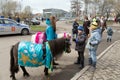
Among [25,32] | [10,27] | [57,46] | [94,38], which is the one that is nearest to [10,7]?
[25,32]

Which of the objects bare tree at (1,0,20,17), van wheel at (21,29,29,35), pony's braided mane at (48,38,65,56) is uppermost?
bare tree at (1,0,20,17)

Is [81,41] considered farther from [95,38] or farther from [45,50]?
[45,50]

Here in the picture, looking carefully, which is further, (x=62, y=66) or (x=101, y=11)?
(x=101, y=11)

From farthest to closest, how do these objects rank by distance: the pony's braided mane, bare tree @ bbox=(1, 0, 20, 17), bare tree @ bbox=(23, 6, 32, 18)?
bare tree @ bbox=(1, 0, 20, 17), bare tree @ bbox=(23, 6, 32, 18), the pony's braided mane

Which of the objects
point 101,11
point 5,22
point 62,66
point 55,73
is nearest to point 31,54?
point 55,73

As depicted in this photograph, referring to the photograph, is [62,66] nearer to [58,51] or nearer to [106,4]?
[58,51]

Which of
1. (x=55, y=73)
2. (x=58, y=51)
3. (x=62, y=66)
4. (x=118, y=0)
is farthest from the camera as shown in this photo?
(x=118, y=0)

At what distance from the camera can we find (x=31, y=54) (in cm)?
689

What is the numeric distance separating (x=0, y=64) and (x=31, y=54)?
2.81 meters

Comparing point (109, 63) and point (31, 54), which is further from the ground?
point (31, 54)

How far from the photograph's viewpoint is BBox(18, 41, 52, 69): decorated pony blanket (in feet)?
22.6

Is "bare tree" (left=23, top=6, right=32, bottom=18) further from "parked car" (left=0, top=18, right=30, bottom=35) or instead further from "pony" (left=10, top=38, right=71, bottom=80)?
Result: "pony" (left=10, top=38, right=71, bottom=80)

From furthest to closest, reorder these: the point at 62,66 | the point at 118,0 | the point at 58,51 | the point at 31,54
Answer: the point at 118,0
the point at 62,66
the point at 58,51
the point at 31,54

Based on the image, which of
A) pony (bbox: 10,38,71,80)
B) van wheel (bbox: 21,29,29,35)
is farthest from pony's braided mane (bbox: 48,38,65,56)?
van wheel (bbox: 21,29,29,35)
